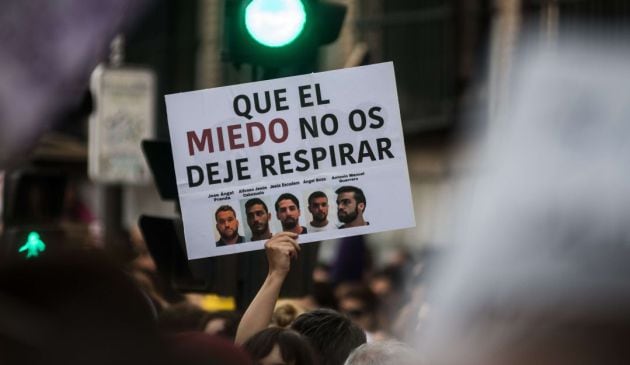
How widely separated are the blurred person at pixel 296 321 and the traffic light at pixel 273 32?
3.37ft

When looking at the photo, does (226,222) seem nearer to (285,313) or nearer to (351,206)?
(351,206)

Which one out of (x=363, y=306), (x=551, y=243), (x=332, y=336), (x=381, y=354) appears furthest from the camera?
(x=363, y=306)

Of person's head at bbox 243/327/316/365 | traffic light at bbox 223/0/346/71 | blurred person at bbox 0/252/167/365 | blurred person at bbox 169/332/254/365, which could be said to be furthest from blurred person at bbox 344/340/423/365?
blurred person at bbox 0/252/167/365

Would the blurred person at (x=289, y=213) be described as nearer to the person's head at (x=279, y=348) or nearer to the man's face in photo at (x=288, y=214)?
the man's face in photo at (x=288, y=214)

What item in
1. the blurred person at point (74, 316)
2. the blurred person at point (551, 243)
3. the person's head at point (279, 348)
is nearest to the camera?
the blurred person at point (551, 243)

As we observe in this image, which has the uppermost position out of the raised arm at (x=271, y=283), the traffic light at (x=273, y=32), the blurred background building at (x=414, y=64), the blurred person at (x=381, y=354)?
Result: the blurred background building at (x=414, y=64)

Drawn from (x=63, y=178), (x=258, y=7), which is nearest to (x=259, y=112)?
(x=258, y=7)

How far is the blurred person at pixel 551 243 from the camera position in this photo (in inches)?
52.8

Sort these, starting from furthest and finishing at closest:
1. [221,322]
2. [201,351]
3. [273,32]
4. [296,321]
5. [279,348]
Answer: [221,322]
[273,32]
[296,321]
[279,348]
[201,351]

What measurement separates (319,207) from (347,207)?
73mm

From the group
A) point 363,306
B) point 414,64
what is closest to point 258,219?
point 363,306

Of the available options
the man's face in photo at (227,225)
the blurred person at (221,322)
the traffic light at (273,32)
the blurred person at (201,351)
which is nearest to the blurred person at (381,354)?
the man's face in photo at (227,225)

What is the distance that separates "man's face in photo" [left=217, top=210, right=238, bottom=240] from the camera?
3693 mm

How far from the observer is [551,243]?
1.43 m
